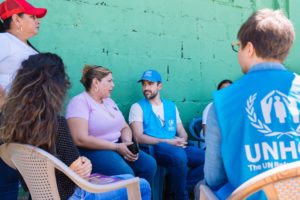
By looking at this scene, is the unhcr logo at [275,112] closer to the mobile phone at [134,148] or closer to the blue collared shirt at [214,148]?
the blue collared shirt at [214,148]

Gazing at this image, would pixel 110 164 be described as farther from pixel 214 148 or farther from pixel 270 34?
pixel 270 34

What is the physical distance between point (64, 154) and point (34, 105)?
275mm

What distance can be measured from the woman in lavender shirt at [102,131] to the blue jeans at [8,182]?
29.3 inches

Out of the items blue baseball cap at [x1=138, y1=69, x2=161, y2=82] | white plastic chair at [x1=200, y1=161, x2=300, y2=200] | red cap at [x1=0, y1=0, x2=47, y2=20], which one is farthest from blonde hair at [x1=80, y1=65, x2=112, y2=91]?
white plastic chair at [x1=200, y1=161, x2=300, y2=200]

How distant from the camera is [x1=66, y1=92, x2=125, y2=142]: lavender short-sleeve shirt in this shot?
264 centimetres

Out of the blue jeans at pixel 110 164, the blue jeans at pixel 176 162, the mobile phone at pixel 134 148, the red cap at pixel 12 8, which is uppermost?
the red cap at pixel 12 8

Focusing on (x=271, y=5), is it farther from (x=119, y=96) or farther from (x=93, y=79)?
(x=93, y=79)

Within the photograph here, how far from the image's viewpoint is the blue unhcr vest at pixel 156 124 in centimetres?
340

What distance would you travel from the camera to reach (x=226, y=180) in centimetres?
132

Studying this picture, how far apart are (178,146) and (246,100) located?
2.13 metres

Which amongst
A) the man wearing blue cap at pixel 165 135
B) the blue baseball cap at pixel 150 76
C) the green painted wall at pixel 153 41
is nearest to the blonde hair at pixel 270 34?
the man wearing blue cap at pixel 165 135

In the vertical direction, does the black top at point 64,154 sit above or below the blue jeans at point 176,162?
above

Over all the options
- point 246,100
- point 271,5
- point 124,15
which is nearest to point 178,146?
point 124,15

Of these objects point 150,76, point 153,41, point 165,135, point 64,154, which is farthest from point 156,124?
point 64,154
